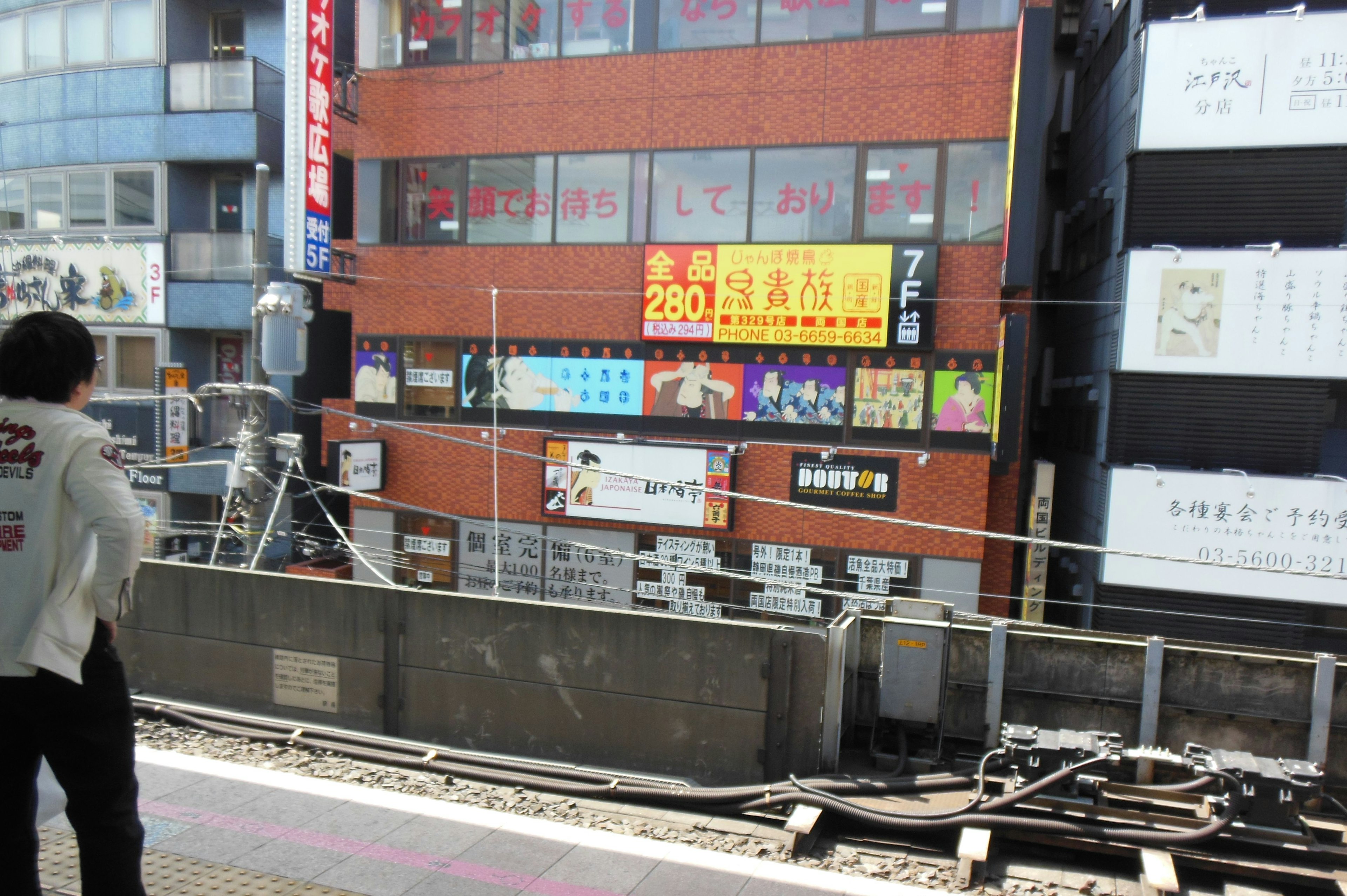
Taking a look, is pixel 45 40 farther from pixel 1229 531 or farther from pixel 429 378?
pixel 1229 531

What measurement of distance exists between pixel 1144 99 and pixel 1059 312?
6.47 m

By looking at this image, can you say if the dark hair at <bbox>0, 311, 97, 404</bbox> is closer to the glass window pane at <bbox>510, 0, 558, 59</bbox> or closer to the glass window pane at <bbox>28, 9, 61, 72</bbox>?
the glass window pane at <bbox>510, 0, 558, 59</bbox>

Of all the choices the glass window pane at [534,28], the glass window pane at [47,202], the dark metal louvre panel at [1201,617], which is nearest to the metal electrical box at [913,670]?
the dark metal louvre panel at [1201,617]

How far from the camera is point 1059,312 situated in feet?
59.0

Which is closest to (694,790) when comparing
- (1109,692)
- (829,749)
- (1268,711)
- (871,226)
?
(829,749)

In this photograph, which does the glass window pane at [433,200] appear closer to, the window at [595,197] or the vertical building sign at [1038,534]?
the window at [595,197]

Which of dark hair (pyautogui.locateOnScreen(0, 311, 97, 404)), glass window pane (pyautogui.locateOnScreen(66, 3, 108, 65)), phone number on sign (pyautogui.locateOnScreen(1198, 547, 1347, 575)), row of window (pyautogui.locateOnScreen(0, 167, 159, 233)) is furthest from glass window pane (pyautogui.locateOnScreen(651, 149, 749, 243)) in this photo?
glass window pane (pyautogui.locateOnScreen(66, 3, 108, 65))

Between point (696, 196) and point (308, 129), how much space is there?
6.44m

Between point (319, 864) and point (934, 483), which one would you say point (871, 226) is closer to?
point (934, 483)

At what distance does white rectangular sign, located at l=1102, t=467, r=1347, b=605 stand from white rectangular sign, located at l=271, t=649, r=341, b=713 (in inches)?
402

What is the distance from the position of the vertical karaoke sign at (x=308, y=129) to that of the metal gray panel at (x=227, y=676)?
798 cm

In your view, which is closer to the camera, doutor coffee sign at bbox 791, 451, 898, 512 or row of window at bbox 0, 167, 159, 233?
doutor coffee sign at bbox 791, 451, 898, 512

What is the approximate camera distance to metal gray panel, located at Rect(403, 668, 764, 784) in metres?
6.48

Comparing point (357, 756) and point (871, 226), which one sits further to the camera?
point (871, 226)
